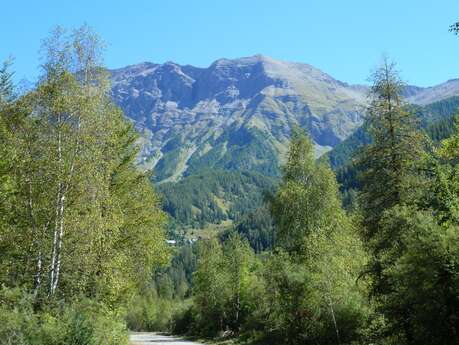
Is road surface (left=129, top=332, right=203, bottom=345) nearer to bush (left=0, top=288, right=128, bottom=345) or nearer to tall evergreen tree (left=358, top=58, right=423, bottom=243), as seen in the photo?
bush (left=0, top=288, right=128, bottom=345)

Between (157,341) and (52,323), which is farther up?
(52,323)

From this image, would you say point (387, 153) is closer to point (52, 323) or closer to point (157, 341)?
point (52, 323)

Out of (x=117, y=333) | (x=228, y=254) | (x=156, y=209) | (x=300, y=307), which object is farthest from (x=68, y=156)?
(x=228, y=254)

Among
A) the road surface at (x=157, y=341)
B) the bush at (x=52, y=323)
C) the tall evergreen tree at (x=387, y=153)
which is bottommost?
the road surface at (x=157, y=341)

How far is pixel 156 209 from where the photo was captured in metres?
35.8

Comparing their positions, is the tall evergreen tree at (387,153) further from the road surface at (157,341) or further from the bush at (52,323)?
the road surface at (157,341)

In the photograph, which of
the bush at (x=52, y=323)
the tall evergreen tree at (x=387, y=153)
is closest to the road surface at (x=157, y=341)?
the bush at (x=52, y=323)

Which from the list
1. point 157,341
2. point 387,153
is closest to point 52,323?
point 387,153

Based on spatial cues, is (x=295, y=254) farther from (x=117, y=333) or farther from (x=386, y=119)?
(x=117, y=333)

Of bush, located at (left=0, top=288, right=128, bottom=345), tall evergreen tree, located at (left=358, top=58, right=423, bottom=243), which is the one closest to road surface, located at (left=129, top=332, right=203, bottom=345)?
bush, located at (left=0, top=288, right=128, bottom=345)

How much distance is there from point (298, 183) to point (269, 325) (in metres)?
13.2

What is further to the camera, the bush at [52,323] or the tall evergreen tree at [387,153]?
the tall evergreen tree at [387,153]

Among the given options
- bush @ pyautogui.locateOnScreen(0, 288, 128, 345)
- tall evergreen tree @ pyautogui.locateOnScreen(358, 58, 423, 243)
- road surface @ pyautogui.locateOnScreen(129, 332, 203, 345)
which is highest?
tall evergreen tree @ pyautogui.locateOnScreen(358, 58, 423, 243)

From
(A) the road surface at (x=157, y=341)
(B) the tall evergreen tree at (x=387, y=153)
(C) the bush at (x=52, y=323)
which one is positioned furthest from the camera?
(A) the road surface at (x=157, y=341)
